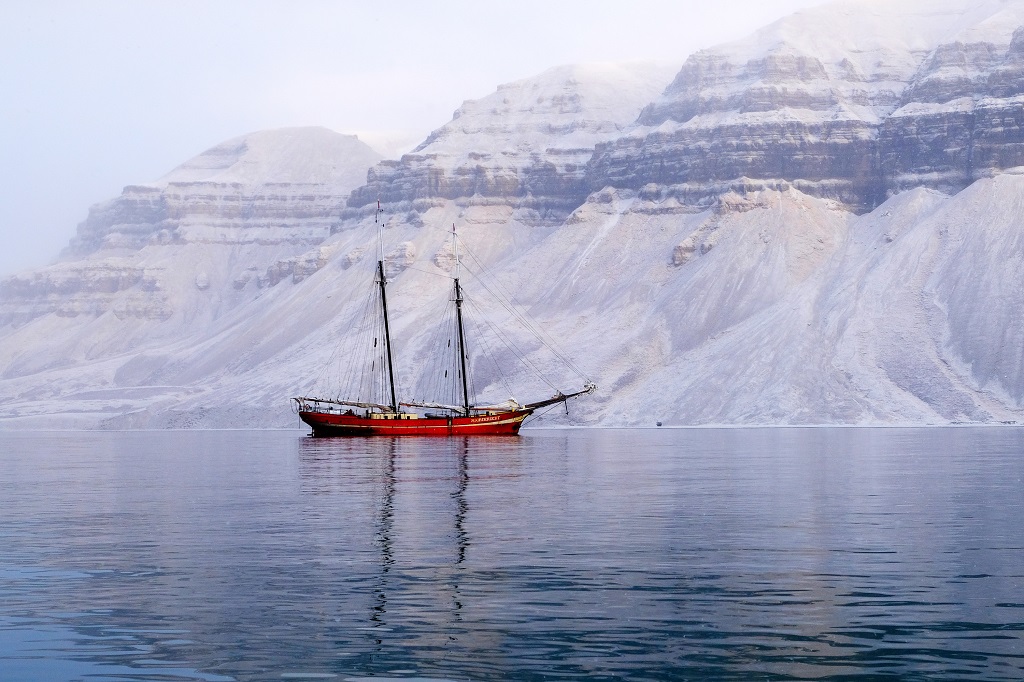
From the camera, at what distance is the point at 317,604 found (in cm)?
3688

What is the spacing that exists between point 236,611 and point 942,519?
98.4 feet

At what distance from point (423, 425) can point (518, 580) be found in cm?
13068

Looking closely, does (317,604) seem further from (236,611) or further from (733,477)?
(733,477)

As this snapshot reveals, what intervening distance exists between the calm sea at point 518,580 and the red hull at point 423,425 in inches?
3510

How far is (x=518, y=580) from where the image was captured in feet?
132

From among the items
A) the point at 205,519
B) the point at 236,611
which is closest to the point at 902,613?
the point at 236,611

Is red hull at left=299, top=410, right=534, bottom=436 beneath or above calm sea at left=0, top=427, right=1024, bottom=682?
beneath

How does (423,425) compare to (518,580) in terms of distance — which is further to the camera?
(423,425)

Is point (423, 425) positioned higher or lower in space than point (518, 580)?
lower

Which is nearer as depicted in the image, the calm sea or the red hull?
the calm sea

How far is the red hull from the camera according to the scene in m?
171

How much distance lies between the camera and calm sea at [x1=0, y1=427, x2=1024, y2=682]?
30.5 metres

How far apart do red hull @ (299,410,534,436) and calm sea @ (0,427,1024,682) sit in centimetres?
8917

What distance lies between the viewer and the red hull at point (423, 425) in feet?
560
